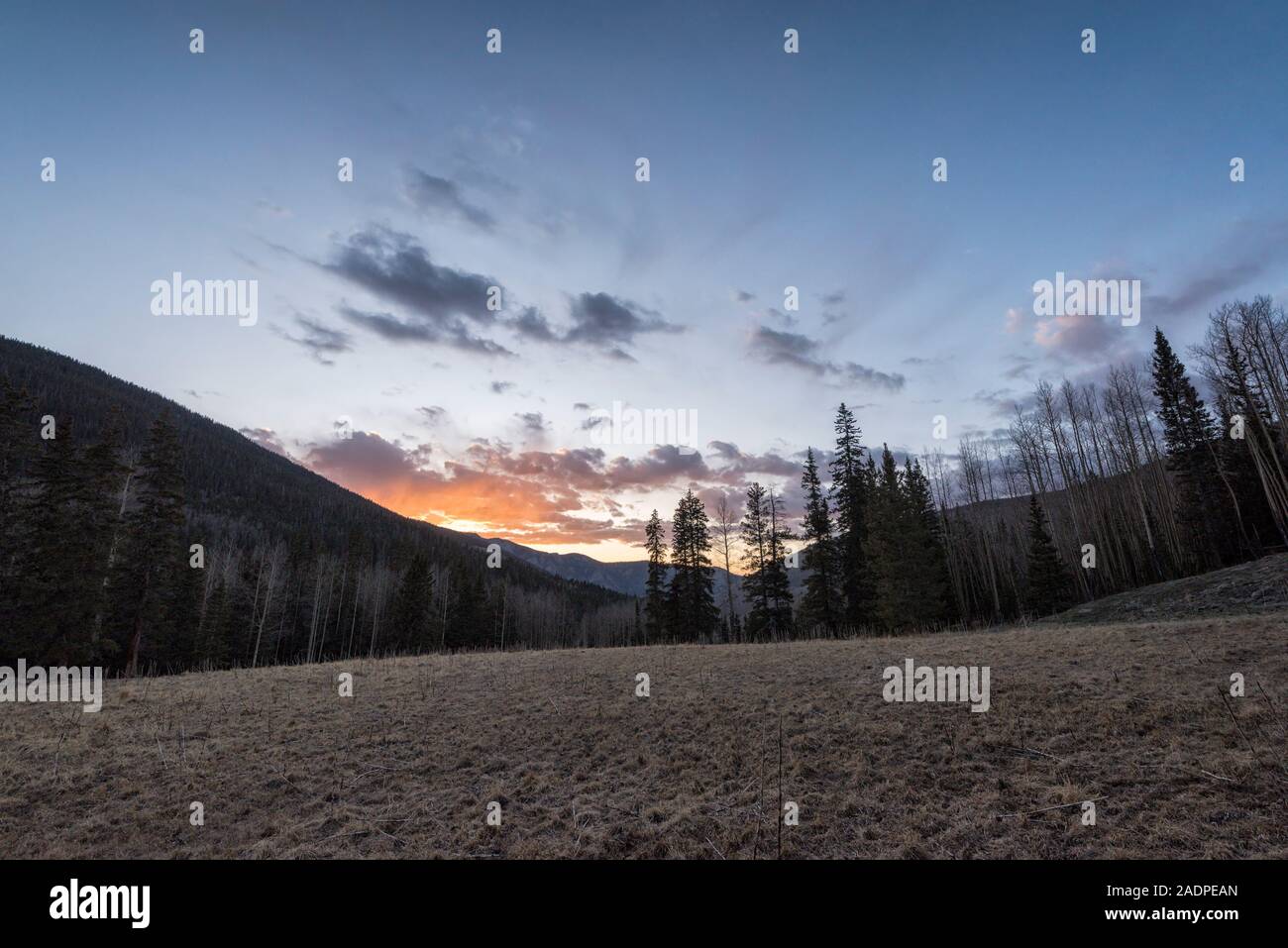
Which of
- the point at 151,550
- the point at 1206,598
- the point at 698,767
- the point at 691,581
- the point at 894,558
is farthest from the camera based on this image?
the point at 691,581

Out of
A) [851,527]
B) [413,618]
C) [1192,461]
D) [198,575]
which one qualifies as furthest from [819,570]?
[198,575]

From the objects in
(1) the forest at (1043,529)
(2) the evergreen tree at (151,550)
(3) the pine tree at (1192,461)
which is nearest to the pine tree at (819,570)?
(1) the forest at (1043,529)

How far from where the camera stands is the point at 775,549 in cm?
4941

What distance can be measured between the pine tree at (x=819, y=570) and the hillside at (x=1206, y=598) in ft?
48.3

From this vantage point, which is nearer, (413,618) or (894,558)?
(894,558)

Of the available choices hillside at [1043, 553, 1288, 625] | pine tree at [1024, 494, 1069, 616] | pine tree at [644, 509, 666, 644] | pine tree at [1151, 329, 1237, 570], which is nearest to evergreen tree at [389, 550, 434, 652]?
pine tree at [644, 509, 666, 644]

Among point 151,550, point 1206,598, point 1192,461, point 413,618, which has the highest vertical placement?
point 1192,461

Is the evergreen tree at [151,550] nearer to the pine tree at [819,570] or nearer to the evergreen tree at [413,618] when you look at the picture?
the evergreen tree at [413,618]

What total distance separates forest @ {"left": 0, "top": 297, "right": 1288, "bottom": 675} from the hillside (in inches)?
326

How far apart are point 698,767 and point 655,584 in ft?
149

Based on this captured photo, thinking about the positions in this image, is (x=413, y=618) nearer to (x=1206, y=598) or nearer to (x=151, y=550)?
(x=151, y=550)

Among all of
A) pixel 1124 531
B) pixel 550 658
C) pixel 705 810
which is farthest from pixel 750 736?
pixel 1124 531

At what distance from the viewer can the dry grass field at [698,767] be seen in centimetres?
705
